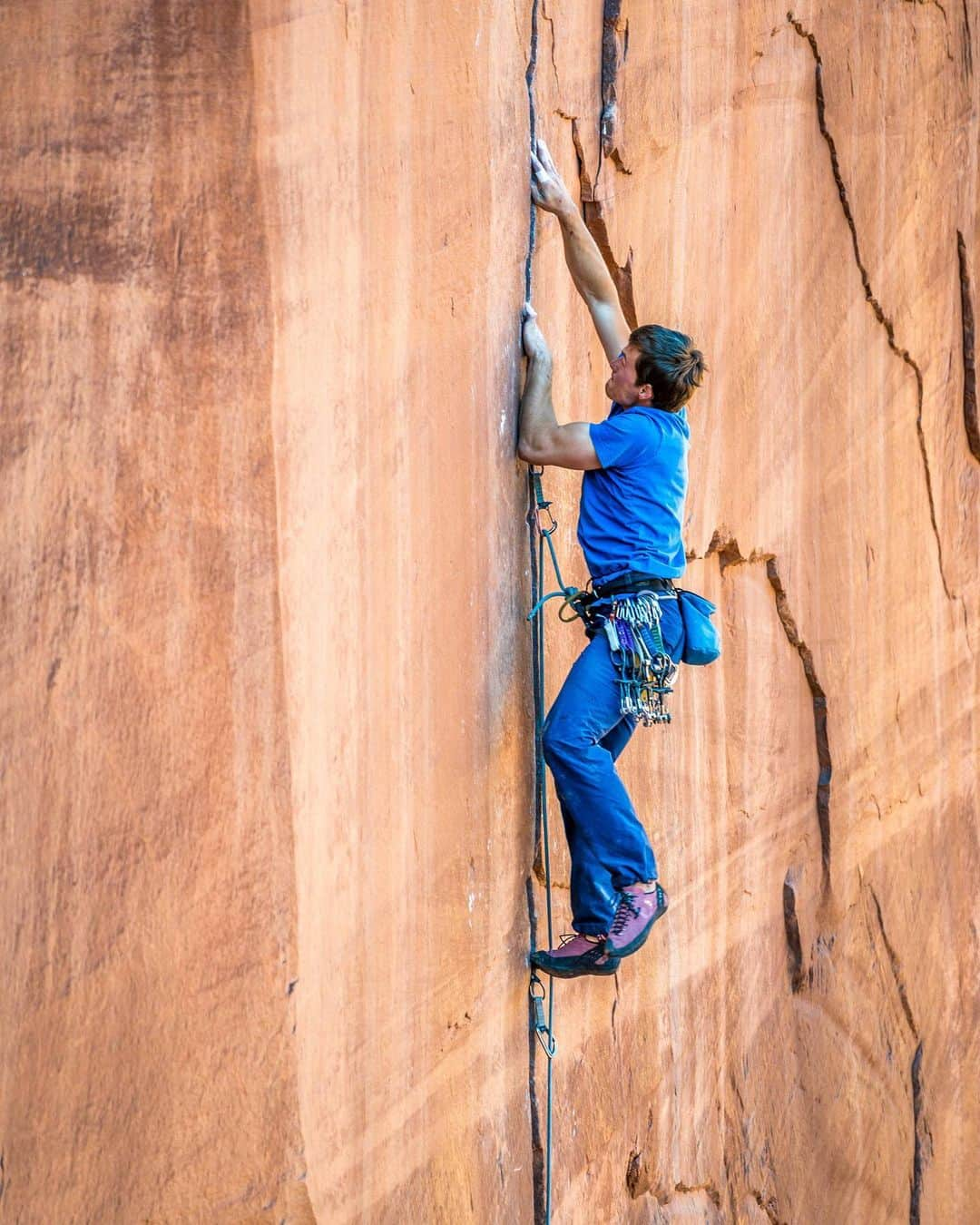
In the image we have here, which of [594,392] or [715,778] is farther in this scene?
[715,778]

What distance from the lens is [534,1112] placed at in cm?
296

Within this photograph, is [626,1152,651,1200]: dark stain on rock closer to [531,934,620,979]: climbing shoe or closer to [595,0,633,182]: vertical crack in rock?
[531,934,620,979]: climbing shoe

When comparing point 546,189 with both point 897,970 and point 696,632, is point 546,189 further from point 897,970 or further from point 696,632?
point 897,970

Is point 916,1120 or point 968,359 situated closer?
point 916,1120

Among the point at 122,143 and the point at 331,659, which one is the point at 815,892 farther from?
the point at 122,143

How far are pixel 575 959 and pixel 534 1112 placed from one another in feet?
1.30

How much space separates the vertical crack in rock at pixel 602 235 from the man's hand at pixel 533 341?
350 millimetres

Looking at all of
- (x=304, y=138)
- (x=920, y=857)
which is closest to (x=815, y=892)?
(x=920, y=857)

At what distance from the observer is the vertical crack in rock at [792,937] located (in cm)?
400

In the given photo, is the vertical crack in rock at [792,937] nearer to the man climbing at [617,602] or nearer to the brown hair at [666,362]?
the man climbing at [617,602]

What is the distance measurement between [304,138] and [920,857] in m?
3.21

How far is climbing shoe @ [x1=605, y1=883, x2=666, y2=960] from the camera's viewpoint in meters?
2.70

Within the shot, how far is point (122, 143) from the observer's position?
201 cm

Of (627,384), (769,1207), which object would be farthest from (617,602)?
(769,1207)
